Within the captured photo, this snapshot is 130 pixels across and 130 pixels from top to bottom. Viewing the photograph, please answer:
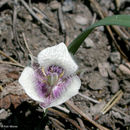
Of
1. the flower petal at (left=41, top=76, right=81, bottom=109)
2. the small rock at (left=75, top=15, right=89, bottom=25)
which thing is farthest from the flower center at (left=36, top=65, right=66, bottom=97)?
the small rock at (left=75, top=15, right=89, bottom=25)

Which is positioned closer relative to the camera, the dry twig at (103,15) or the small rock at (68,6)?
the dry twig at (103,15)

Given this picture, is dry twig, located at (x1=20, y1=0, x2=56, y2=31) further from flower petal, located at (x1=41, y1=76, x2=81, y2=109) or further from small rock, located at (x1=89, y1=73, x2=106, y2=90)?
flower petal, located at (x1=41, y1=76, x2=81, y2=109)

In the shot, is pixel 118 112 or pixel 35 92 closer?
pixel 35 92

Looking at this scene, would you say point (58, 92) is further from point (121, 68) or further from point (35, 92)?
point (121, 68)

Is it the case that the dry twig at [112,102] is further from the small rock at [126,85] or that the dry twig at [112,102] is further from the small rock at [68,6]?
the small rock at [68,6]

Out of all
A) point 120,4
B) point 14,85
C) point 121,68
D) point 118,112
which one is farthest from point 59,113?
point 120,4

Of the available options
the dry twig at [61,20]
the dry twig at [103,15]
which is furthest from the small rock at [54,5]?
the dry twig at [103,15]
